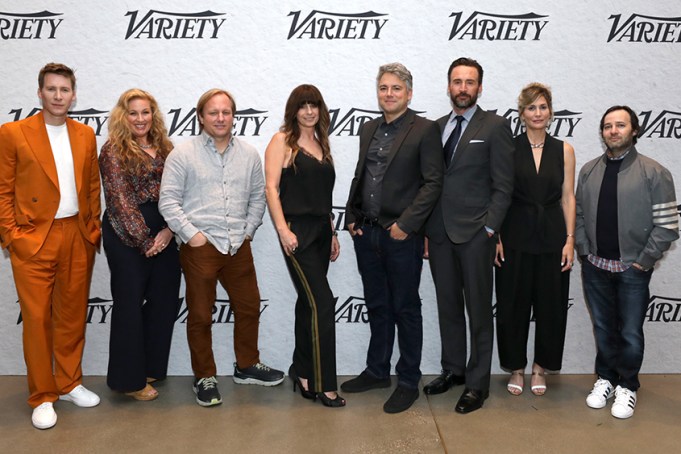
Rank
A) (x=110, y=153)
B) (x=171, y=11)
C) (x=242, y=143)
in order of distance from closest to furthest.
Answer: (x=110, y=153)
(x=242, y=143)
(x=171, y=11)

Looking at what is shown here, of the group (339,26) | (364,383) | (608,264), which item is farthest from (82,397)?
(608,264)

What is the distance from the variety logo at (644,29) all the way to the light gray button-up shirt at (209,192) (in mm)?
2569

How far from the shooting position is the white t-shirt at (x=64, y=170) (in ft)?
11.2

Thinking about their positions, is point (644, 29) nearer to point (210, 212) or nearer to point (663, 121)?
point (663, 121)

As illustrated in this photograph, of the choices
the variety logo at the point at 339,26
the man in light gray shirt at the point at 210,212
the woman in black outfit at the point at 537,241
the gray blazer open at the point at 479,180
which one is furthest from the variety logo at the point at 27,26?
the woman in black outfit at the point at 537,241

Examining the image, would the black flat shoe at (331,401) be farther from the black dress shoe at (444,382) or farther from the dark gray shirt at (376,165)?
the dark gray shirt at (376,165)

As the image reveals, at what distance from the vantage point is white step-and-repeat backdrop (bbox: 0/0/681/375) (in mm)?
3959

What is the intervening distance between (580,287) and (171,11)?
3.33 meters

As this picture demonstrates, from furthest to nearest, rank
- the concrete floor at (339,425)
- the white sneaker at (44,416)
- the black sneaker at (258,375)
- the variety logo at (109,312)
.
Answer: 1. the variety logo at (109,312)
2. the black sneaker at (258,375)
3. the white sneaker at (44,416)
4. the concrete floor at (339,425)

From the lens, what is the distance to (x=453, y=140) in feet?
11.5

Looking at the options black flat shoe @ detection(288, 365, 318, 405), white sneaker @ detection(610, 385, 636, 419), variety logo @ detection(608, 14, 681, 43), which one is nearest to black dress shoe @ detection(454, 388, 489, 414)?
white sneaker @ detection(610, 385, 636, 419)

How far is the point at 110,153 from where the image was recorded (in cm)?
340

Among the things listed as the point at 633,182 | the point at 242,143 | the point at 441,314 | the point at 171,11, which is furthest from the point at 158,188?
the point at 633,182

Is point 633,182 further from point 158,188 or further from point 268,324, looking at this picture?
point 158,188
